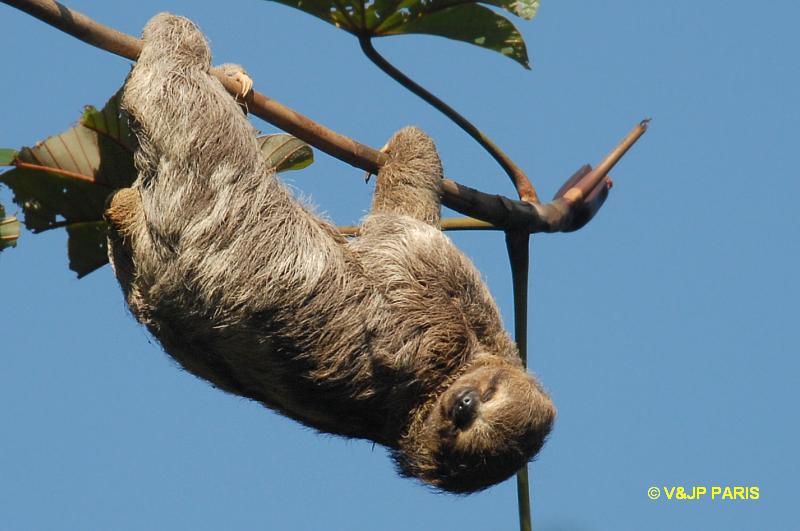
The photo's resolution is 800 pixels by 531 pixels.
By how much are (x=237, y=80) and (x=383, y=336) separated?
1.91 meters

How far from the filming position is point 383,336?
795cm

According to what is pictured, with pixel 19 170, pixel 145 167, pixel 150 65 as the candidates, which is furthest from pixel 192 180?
pixel 19 170

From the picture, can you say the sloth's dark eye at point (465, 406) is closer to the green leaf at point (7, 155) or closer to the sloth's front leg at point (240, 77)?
the sloth's front leg at point (240, 77)

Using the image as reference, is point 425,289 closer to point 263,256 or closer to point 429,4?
point 263,256

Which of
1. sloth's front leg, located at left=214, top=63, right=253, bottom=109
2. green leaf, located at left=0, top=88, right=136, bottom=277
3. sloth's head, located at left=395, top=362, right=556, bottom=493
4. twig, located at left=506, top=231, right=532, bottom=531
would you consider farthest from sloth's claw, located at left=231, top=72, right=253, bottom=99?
sloth's head, located at left=395, top=362, right=556, bottom=493

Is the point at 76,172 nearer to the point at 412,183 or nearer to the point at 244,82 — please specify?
the point at 244,82

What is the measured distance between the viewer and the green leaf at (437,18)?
29.1ft

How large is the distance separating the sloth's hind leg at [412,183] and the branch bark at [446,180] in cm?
11

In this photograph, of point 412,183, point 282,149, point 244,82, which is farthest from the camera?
point 282,149

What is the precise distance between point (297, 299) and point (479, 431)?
1.37 metres

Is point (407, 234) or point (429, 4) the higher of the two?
point (429, 4)

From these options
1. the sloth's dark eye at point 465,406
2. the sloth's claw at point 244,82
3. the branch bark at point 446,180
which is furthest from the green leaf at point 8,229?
the sloth's dark eye at point 465,406

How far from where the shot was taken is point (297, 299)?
7.69 meters

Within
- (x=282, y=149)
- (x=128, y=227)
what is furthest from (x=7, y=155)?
(x=282, y=149)
